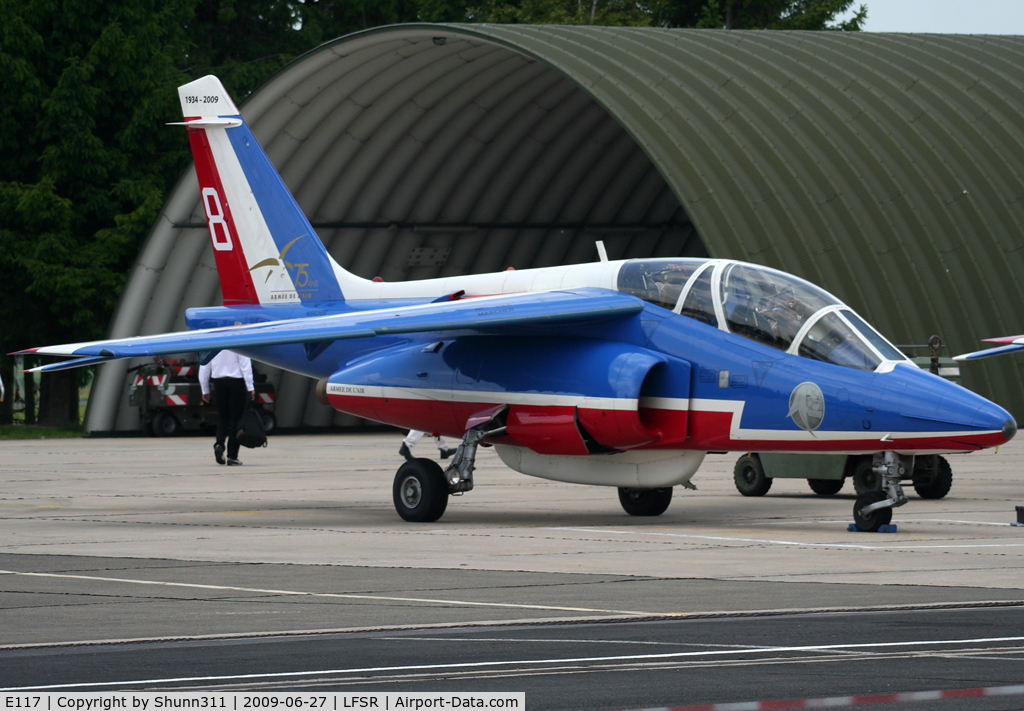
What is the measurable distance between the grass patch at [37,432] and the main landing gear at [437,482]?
20951mm

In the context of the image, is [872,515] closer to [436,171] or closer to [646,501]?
[646,501]

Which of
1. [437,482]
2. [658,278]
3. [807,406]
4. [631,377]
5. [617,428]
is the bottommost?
[437,482]

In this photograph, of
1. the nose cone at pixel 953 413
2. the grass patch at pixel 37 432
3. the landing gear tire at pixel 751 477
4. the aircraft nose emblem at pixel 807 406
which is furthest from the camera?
the grass patch at pixel 37 432

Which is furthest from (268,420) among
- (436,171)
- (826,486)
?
(826,486)

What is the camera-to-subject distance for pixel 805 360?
1295cm

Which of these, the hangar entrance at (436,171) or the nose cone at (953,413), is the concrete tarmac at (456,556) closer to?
the nose cone at (953,413)

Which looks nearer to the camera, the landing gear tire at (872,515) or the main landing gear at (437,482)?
the landing gear tire at (872,515)

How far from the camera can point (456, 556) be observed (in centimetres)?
1141

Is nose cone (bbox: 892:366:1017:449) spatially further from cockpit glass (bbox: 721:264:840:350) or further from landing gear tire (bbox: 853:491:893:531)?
cockpit glass (bbox: 721:264:840:350)

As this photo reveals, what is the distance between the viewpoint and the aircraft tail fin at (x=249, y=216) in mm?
18000

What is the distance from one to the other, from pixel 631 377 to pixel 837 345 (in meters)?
1.81

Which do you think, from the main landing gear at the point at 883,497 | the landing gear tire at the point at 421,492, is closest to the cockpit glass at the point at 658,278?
the main landing gear at the point at 883,497

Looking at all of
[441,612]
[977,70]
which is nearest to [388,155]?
[977,70]

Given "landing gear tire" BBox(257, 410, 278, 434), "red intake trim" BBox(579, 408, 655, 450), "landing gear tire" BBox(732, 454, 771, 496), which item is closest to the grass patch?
"landing gear tire" BBox(257, 410, 278, 434)
